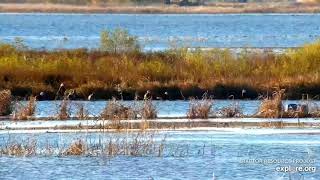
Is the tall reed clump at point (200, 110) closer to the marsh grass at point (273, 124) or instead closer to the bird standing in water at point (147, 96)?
the bird standing in water at point (147, 96)

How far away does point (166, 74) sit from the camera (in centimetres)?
3653

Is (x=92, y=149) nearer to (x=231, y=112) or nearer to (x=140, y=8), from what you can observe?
(x=231, y=112)

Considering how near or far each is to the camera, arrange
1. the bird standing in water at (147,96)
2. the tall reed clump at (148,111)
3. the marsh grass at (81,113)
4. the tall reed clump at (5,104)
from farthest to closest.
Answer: the tall reed clump at (5,104) → the bird standing in water at (147,96) → the marsh grass at (81,113) → the tall reed clump at (148,111)

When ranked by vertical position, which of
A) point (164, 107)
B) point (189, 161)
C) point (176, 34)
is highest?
point (189, 161)

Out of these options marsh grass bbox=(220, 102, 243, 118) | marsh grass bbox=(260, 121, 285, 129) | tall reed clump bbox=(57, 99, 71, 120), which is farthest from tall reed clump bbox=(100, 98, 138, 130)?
marsh grass bbox=(260, 121, 285, 129)

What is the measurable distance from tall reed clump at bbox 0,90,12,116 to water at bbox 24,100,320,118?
2.11 ft

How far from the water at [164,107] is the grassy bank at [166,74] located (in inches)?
47.1

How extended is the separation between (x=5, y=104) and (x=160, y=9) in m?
99.7

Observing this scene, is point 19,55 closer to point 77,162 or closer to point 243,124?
point 243,124

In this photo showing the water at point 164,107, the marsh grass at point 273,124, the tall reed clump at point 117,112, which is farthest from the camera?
the water at point 164,107

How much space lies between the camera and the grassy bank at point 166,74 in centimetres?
3462

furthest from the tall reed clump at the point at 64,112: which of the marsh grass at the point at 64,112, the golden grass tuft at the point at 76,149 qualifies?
the golden grass tuft at the point at 76,149

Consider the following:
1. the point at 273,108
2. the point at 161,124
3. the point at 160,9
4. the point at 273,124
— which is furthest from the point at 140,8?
the point at 273,124

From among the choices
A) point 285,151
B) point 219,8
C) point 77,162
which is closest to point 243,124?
point 285,151
